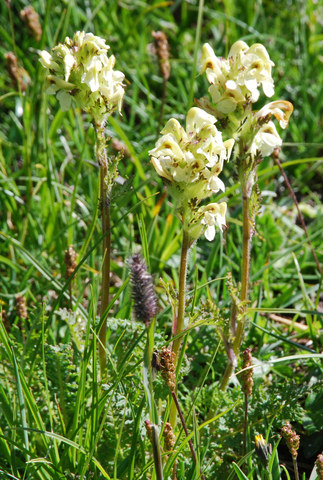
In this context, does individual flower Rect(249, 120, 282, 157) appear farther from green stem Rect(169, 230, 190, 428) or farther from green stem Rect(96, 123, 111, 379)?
green stem Rect(96, 123, 111, 379)

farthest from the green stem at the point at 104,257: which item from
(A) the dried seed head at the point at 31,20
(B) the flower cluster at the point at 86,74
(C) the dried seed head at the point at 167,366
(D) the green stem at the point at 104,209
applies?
(A) the dried seed head at the point at 31,20

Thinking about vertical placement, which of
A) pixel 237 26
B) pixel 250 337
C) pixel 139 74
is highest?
pixel 237 26

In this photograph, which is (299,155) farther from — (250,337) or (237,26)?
(250,337)

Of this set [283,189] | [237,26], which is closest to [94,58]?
[283,189]

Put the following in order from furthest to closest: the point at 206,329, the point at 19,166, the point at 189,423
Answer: the point at 19,166
the point at 206,329
the point at 189,423

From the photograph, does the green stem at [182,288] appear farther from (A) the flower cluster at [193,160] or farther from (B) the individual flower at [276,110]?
(B) the individual flower at [276,110]

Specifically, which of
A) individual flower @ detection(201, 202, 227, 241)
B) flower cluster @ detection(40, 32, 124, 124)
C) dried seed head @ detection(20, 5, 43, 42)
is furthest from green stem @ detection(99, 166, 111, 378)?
dried seed head @ detection(20, 5, 43, 42)

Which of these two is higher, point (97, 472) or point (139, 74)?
point (139, 74)
